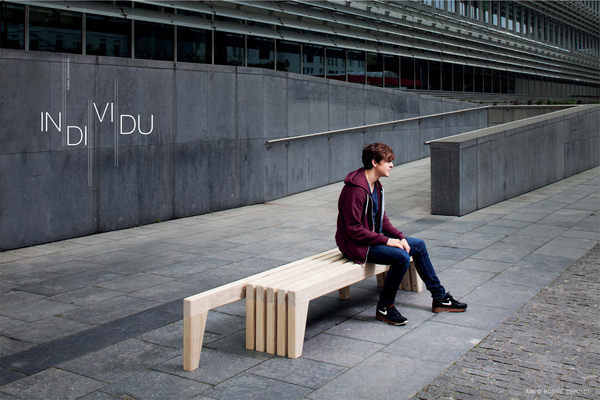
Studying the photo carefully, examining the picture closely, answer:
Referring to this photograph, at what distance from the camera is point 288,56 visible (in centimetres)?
2130

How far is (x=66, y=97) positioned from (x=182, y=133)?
2525 millimetres

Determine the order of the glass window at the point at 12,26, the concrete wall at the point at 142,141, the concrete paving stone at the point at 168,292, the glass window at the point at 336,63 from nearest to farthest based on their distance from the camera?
the concrete paving stone at the point at 168,292, the concrete wall at the point at 142,141, the glass window at the point at 12,26, the glass window at the point at 336,63

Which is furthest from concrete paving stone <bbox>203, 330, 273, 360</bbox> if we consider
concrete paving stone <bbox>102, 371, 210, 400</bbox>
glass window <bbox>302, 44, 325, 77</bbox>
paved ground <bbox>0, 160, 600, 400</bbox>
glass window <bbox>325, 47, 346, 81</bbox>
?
glass window <bbox>325, 47, 346, 81</bbox>

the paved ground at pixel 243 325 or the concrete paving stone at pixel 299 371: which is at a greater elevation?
the paved ground at pixel 243 325

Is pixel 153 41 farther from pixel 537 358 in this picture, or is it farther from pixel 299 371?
pixel 537 358

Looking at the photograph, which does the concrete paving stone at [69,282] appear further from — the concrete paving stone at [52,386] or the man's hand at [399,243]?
the man's hand at [399,243]

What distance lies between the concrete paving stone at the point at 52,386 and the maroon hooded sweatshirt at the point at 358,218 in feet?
8.15

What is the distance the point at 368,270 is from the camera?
21.0 ft

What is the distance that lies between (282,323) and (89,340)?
169 cm

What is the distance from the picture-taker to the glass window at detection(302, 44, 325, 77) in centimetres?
2192

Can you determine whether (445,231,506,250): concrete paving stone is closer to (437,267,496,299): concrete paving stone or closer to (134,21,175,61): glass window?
(437,267,496,299): concrete paving stone

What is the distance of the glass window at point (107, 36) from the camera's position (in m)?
15.5

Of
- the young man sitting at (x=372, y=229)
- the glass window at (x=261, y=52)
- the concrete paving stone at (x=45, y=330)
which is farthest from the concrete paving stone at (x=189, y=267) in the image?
the glass window at (x=261, y=52)

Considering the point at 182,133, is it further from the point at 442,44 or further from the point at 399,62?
the point at 442,44
